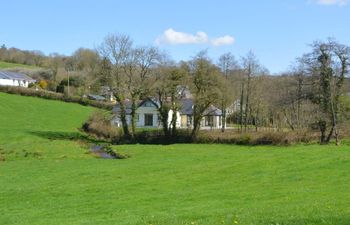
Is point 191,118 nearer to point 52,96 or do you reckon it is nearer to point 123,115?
point 123,115

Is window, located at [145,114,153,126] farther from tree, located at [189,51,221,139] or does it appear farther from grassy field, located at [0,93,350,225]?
grassy field, located at [0,93,350,225]

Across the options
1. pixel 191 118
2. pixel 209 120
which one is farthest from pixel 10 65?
pixel 191 118

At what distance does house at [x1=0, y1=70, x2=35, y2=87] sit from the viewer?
13075cm

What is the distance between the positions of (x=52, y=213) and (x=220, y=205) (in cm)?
662

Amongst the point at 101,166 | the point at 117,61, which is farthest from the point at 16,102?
the point at 101,166

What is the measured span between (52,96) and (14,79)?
41929 mm

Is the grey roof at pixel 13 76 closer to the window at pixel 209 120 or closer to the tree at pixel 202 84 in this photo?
the window at pixel 209 120

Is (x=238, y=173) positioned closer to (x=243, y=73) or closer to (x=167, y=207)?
(x=167, y=207)

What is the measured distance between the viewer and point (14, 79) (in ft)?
443

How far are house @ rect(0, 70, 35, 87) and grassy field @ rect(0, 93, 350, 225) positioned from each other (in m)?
85.9

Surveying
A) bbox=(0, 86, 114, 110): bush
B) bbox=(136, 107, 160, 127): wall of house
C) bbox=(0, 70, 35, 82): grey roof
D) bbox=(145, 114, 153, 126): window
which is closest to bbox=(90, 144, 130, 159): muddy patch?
bbox=(136, 107, 160, 127): wall of house

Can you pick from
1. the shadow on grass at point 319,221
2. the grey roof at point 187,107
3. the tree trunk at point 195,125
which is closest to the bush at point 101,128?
the grey roof at point 187,107

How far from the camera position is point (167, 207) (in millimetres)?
19672

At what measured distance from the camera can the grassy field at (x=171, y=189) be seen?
15.9 metres
